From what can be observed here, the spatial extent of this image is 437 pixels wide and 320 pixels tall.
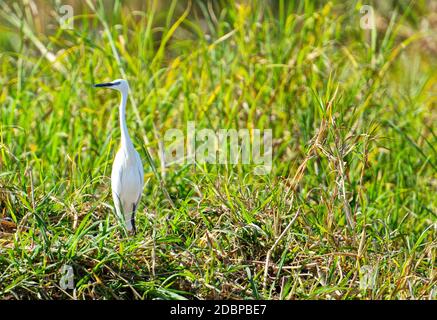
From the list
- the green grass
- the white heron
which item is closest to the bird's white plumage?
the white heron

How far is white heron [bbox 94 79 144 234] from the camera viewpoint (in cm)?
353

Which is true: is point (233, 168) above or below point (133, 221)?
below

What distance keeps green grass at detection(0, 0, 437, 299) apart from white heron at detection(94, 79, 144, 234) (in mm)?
105

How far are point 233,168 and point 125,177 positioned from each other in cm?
115

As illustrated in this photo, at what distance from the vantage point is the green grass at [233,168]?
352 centimetres

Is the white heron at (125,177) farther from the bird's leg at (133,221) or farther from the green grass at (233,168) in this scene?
the green grass at (233,168)

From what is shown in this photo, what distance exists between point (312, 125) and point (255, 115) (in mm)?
370

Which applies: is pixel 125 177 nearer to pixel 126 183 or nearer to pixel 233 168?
pixel 126 183

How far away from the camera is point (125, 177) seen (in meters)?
3.54

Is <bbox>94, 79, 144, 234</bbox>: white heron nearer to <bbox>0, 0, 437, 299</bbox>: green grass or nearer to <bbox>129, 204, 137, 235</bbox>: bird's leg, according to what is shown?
<bbox>129, 204, 137, 235</bbox>: bird's leg

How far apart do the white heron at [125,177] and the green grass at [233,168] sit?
0.34 ft

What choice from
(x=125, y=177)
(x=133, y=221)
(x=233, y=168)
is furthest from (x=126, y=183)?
(x=233, y=168)

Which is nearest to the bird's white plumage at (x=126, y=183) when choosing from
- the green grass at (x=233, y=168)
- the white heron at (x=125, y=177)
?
the white heron at (x=125, y=177)

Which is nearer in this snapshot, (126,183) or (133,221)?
(126,183)
